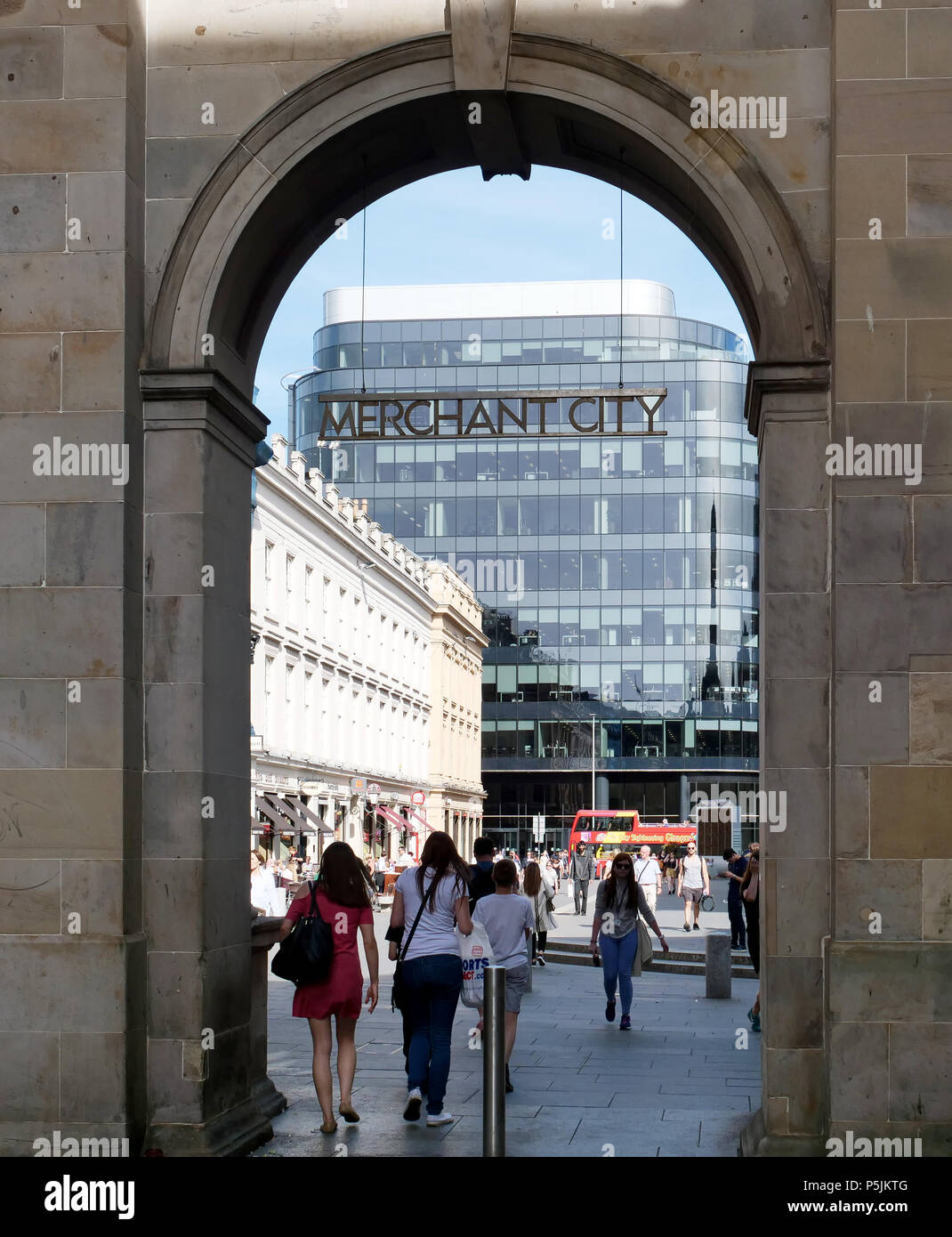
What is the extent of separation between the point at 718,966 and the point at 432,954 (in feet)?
32.3

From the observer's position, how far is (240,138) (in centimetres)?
949

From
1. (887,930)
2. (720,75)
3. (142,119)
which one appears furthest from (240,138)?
(887,930)

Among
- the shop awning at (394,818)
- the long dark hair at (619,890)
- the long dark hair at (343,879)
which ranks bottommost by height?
the shop awning at (394,818)

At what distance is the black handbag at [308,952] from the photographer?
9.76m

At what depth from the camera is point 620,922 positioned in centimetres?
1556

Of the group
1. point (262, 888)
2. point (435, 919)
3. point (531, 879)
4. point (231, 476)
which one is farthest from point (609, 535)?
point (231, 476)

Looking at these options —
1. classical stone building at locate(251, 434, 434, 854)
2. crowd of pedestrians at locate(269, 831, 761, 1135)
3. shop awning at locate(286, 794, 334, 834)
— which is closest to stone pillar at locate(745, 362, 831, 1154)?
crowd of pedestrians at locate(269, 831, 761, 1135)

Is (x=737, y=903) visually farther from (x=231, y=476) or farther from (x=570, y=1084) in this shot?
(x=231, y=476)

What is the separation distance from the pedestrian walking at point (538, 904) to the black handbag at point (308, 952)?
28.8 ft

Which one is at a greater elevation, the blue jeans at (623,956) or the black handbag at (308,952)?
the black handbag at (308,952)

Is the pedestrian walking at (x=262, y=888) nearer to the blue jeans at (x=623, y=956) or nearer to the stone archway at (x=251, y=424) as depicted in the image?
the blue jeans at (x=623, y=956)

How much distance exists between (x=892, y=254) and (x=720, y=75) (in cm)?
149

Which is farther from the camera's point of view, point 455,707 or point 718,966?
point 455,707

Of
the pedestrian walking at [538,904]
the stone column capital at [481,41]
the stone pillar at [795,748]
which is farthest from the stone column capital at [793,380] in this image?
the pedestrian walking at [538,904]
